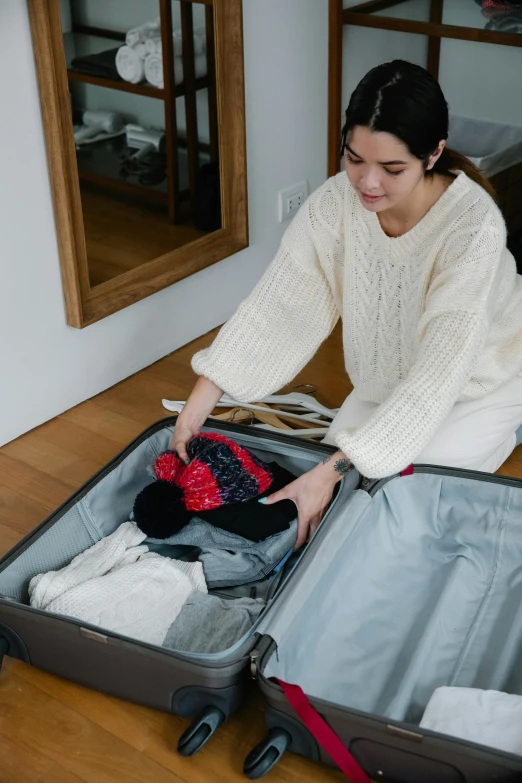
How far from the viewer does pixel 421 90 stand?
128 cm

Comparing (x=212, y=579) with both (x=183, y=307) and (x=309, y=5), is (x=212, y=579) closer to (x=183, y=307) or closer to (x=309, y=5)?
(x=183, y=307)

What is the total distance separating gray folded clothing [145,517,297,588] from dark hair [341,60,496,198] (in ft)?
2.00

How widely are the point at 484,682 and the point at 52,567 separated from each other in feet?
2.17

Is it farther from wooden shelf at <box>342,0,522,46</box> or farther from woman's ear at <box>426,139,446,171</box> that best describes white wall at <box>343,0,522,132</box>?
woman's ear at <box>426,139,446,171</box>

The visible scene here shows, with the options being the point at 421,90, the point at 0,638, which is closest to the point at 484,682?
the point at 0,638

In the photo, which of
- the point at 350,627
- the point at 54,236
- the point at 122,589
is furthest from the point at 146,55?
the point at 350,627

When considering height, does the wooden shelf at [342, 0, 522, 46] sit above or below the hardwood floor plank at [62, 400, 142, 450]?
above

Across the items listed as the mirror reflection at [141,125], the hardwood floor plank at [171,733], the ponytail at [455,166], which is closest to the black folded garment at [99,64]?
the mirror reflection at [141,125]

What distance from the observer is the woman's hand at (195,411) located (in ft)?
5.16

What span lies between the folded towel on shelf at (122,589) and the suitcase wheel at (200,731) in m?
0.14

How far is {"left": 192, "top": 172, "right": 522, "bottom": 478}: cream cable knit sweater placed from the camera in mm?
1359

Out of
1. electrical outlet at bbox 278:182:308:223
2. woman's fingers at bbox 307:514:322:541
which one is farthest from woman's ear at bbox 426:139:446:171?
electrical outlet at bbox 278:182:308:223

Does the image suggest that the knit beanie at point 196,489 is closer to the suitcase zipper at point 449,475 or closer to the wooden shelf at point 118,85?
the suitcase zipper at point 449,475

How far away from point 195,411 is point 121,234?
570mm
